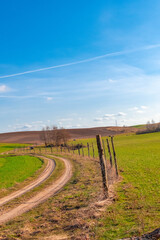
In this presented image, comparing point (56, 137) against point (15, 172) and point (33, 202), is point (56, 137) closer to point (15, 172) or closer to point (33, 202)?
point (15, 172)

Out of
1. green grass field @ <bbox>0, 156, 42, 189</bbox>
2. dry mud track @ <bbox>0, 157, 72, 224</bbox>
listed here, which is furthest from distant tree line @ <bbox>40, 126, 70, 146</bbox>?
dry mud track @ <bbox>0, 157, 72, 224</bbox>

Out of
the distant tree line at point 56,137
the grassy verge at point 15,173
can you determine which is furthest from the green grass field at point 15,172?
the distant tree line at point 56,137

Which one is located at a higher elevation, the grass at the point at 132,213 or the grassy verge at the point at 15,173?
the grass at the point at 132,213

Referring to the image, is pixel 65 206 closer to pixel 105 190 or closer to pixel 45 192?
pixel 105 190

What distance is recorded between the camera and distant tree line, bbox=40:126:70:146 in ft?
301

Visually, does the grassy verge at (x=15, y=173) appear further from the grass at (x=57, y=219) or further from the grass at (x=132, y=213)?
the grass at (x=132, y=213)

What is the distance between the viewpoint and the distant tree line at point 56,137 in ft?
301

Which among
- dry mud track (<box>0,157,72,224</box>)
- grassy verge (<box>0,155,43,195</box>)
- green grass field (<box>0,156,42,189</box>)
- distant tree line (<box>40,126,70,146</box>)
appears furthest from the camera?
distant tree line (<box>40,126,70,146</box>)

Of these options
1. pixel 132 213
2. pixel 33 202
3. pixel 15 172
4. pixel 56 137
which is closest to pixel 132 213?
pixel 132 213

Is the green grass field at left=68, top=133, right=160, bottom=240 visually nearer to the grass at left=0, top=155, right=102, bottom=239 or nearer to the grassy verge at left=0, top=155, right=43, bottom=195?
the grass at left=0, top=155, right=102, bottom=239

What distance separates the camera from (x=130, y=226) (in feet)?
29.2

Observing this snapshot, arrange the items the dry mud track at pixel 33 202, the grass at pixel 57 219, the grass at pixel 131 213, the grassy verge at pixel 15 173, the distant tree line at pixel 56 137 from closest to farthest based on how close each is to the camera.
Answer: the grass at pixel 131 213, the grass at pixel 57 219, the dry mud track at pixel 33 202, the grassy verge at pixel 15 173, the distant tree line at pixel 56 137

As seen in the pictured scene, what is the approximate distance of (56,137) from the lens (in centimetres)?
9188

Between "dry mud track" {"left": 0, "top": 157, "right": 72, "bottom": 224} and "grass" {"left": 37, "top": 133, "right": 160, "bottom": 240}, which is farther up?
"grass" {"left": 37, "top": 133, "right": 160, "bottom": 240}
